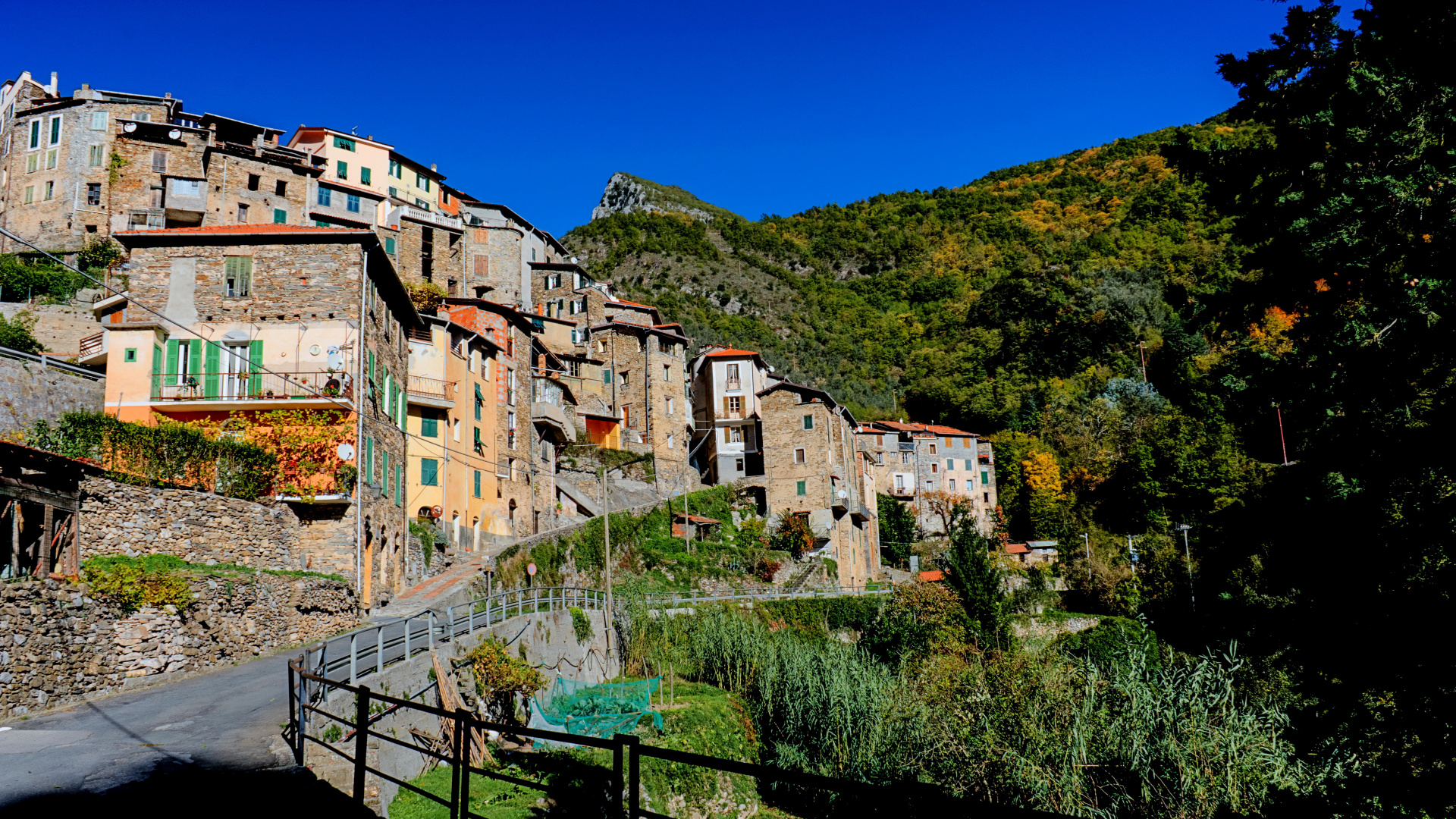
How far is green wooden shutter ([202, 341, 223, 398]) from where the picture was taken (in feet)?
79.4

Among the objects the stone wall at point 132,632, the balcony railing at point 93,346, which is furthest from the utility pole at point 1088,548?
the balcony railing at point 93,346

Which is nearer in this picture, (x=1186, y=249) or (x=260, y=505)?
(x=260, y=505)

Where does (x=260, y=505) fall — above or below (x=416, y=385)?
below

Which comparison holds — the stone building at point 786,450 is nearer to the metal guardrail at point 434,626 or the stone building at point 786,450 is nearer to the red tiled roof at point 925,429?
the red tiled roof at point 925,429

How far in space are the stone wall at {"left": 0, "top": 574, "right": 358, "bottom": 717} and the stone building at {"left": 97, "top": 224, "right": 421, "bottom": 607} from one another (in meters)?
3.06

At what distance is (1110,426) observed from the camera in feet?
253

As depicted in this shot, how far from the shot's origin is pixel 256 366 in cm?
2434

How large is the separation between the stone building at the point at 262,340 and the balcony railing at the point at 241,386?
3 cm

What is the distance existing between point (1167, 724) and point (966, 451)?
6520cm

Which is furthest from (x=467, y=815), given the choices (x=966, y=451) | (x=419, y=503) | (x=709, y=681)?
(x=966, y=451)

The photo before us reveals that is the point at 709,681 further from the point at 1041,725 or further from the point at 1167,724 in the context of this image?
the point at 1167,724

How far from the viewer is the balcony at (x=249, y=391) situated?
23.9 metres

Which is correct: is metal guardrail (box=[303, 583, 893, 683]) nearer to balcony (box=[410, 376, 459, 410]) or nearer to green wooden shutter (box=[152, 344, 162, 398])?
balcony (box=[410, 376, 459, 410])

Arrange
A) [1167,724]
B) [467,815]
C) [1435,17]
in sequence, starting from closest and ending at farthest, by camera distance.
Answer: [467,815], [1435,17], [1167,724]
